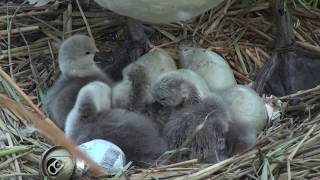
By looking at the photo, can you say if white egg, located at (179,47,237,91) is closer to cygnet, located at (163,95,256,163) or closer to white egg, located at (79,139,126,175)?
cygnet, located at (163,95,256,163)

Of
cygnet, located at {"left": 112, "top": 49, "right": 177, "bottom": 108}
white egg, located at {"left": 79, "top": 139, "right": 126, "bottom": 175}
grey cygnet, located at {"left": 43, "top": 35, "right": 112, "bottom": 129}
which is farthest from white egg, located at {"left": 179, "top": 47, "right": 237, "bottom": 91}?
white egg, located at {"left": 79, "top": 139, "right": 126, "bottom": 175}

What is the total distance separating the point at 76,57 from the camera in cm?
241

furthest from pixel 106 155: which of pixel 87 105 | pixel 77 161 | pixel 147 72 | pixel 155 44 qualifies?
pixel 155 44

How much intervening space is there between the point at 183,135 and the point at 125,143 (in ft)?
0.62

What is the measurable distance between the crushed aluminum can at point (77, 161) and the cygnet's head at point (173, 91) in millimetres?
279

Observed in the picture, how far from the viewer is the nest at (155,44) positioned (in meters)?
1.96

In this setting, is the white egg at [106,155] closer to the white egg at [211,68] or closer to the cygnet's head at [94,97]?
the cygnet's head at [94,97]

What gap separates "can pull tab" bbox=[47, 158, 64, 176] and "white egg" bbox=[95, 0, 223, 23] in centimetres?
65

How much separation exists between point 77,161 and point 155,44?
1.10 m

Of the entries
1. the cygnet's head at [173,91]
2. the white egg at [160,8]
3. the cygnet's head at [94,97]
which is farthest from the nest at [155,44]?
the white egg at [160,8]

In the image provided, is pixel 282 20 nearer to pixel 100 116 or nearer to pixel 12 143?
pixel 100 116

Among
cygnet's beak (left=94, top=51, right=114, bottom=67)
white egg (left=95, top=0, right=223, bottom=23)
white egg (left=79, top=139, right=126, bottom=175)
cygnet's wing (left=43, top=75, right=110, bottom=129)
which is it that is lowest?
white egg (left=79, top=139, right=126, bottom=175)

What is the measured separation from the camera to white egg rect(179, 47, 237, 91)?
2.38 m

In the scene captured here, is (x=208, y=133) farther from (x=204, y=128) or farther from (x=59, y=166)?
(x=59, y=166)
